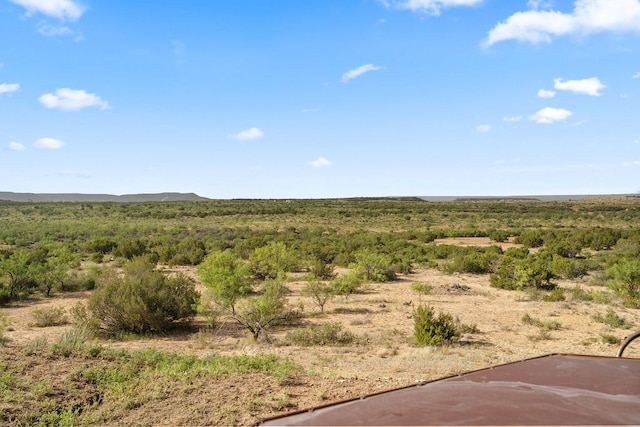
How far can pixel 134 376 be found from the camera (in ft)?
25.5

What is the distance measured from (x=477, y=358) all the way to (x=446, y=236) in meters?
35.6

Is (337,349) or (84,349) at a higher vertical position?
(84,349)

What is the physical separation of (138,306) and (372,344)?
6518 mm

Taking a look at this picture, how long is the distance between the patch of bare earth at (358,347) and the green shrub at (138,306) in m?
0.74

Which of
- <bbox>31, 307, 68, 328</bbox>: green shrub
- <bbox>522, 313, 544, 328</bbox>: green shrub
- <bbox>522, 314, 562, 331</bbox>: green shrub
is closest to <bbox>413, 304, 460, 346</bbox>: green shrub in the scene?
<bbox>522, 314, 562, 331</bbox>: green shrub

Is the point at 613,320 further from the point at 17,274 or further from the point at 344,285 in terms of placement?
the point at 17,274

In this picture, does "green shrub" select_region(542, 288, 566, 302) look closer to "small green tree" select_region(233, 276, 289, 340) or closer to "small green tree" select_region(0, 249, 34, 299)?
"small green tree" select_region(233, 276, 289, 340)

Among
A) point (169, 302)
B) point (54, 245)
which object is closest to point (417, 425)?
point (169, 302)

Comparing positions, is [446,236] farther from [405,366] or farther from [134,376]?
[134,376]

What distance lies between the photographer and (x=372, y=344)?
38.3ft

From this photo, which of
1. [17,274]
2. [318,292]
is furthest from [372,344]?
[17,274]

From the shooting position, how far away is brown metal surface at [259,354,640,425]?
9.53 ft

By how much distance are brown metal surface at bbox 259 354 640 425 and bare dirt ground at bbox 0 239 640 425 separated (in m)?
3.22

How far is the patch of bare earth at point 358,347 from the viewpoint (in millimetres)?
6570
